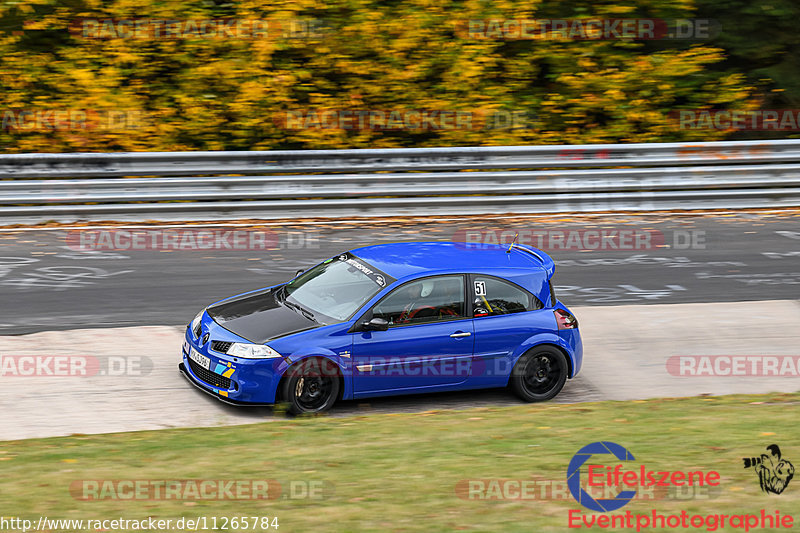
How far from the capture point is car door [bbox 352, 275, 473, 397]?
8.57 metres

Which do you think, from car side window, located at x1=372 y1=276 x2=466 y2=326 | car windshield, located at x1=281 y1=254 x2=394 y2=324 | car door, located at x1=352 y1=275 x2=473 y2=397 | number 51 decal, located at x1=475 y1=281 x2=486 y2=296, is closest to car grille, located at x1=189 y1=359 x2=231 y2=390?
car windshield, located at x1=281 y1=254 x2=394 y2=324

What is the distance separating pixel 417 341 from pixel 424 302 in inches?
15.8

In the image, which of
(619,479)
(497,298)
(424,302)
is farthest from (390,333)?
(619,479)

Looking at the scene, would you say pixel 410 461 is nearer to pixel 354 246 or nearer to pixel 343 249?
pixel 343 249

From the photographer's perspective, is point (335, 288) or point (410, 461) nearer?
point (410, 461)

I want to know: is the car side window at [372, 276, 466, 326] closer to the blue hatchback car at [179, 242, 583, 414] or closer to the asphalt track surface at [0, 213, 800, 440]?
the blue hatchback car at [179, 242, 583, 414]

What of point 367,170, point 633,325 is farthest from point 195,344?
point 367,170

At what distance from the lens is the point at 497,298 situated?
912 cm

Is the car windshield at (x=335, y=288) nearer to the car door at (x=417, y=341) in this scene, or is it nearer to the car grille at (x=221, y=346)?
the car door at (x=417, y=341)

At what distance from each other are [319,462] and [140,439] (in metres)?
1.71

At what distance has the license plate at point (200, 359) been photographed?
8555mm

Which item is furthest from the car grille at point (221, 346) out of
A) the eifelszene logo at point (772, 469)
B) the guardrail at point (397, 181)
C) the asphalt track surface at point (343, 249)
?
the guardrail at point (397, 181)

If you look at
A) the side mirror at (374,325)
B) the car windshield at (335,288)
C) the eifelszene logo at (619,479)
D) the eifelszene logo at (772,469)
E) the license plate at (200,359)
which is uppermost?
the car windshield at (335,288)

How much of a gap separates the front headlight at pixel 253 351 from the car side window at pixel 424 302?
1038 mm
